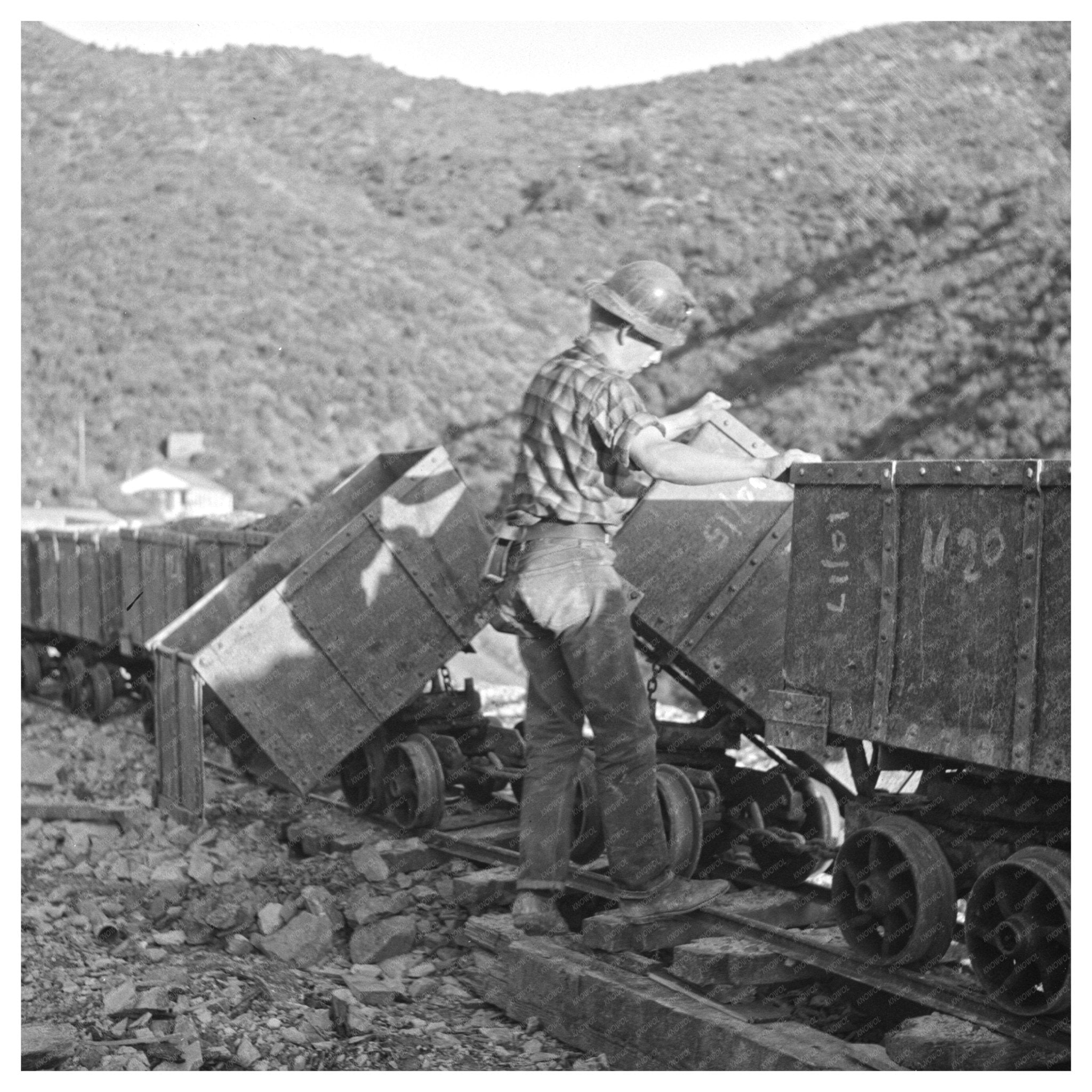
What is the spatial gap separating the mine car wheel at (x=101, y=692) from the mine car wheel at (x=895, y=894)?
1051 centimetres

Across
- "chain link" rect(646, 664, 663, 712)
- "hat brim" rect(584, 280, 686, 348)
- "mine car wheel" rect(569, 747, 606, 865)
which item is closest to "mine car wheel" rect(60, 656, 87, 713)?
"mine car wheel" rect(569, 747, 606, 865)

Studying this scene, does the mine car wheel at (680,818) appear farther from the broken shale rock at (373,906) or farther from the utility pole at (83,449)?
the utility pole at (83,449)

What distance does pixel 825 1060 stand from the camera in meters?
4.62

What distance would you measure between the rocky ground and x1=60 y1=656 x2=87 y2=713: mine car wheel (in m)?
4.90

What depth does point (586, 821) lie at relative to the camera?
7.01m

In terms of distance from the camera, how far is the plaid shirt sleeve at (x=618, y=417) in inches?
206

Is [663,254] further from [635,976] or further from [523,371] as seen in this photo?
[635,976]

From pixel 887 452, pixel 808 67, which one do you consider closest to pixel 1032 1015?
pixel 887 452

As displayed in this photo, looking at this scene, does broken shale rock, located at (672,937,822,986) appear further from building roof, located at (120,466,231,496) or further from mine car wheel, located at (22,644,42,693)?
building roof, located at (120,466,231,496)

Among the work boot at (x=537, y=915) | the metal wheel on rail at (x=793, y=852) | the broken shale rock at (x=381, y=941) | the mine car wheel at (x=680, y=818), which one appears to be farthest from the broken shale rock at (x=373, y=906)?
the metal wheel on rail at (x=793, y=852)

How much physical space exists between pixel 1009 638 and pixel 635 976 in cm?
207

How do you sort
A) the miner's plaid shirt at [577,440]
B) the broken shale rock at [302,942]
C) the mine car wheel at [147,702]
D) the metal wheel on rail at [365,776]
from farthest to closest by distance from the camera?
the mine car wheel at [147,702] < the metal wheel on rail at [365,776] < the broken shale rock at [302,942] < the miner's plaid shirt at [577,440]

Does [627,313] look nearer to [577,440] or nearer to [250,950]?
[577,440]

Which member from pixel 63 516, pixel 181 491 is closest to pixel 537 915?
pixel 63 516
